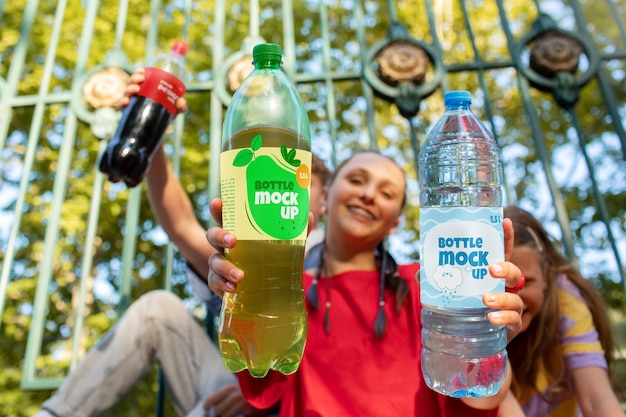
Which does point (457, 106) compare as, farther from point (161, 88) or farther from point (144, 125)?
point (144, 125)

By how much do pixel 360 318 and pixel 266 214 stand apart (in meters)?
0.71

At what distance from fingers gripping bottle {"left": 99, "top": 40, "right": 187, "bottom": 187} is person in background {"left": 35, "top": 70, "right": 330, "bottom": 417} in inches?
4.7

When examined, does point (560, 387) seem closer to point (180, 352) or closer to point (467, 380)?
point (467, 380)

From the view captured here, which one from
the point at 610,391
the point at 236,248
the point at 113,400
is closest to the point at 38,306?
the point at 113,400

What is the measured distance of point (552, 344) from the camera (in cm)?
177

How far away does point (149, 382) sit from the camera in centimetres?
616

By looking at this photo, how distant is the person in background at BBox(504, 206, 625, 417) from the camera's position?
1.71m

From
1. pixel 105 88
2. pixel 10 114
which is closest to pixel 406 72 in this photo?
pixel 105 88

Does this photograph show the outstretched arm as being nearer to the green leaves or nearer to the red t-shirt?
the red t-shirt

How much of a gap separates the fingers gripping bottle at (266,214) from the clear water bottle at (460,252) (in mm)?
293

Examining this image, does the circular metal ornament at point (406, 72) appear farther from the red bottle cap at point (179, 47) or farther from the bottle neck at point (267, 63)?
the bottle neck at point (267, 63)

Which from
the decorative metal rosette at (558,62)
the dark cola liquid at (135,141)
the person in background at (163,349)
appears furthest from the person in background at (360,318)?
the decorative metal rosette at (558,62)

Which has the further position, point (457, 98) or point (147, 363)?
point (147, 363)

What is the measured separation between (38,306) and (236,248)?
1584 mm
